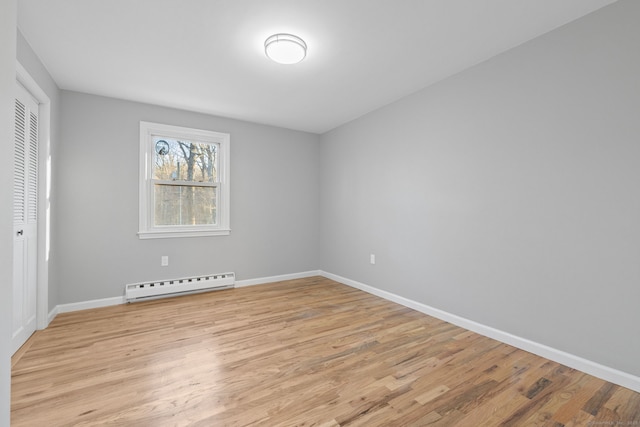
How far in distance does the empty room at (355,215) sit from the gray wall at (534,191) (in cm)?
1

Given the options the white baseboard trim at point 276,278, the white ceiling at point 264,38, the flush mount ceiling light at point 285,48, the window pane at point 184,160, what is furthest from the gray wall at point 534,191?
the window pane at point 184,160

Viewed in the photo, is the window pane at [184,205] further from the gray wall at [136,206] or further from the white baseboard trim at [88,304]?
the white baseboard trim at [88,304]

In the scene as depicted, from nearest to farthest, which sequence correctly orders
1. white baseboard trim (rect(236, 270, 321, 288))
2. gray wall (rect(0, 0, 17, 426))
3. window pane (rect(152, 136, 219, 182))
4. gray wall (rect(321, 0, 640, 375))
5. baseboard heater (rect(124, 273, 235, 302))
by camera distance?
gray wall (rect(0, 0, 17, 426))
gray wall (rect(321, 0, 640, 375))
baseboard heater (rect(124, 273, 235, 302))
window pane (rect(152, 136, 219, 182))
white baseboard trim (rect(236, 270, 321, 288))

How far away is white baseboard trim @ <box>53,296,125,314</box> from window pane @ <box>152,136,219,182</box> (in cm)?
161

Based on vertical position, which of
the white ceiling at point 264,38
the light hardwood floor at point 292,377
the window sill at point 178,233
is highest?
the white ceiling at point 264,38

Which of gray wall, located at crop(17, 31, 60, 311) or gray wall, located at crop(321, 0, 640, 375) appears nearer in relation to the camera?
gray wall, located at crop(321, 0, 640, 375)

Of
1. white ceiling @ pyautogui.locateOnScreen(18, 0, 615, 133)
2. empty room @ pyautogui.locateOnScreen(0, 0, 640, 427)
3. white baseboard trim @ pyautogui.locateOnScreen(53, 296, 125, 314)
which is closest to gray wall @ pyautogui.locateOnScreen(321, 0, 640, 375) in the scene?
empty room @ pyautogui.locateOnScreen(0, 0, 640, 427)

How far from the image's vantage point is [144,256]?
365 cm

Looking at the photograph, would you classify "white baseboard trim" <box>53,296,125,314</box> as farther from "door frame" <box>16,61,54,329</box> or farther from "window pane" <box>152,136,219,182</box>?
"window pane" <box>152,136,219,182</box>

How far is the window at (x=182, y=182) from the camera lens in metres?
3.70

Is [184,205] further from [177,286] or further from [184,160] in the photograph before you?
[177,286]

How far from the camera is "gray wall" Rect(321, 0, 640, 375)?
74.7 inches

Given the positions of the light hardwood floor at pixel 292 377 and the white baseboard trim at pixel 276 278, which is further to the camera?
the white baseboard trim at pixel 276 278

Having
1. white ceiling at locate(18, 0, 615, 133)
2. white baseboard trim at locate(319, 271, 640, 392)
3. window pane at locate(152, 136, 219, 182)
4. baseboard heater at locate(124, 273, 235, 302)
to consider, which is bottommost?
white baseboard trim at locate(319, 271, 640, 392)
